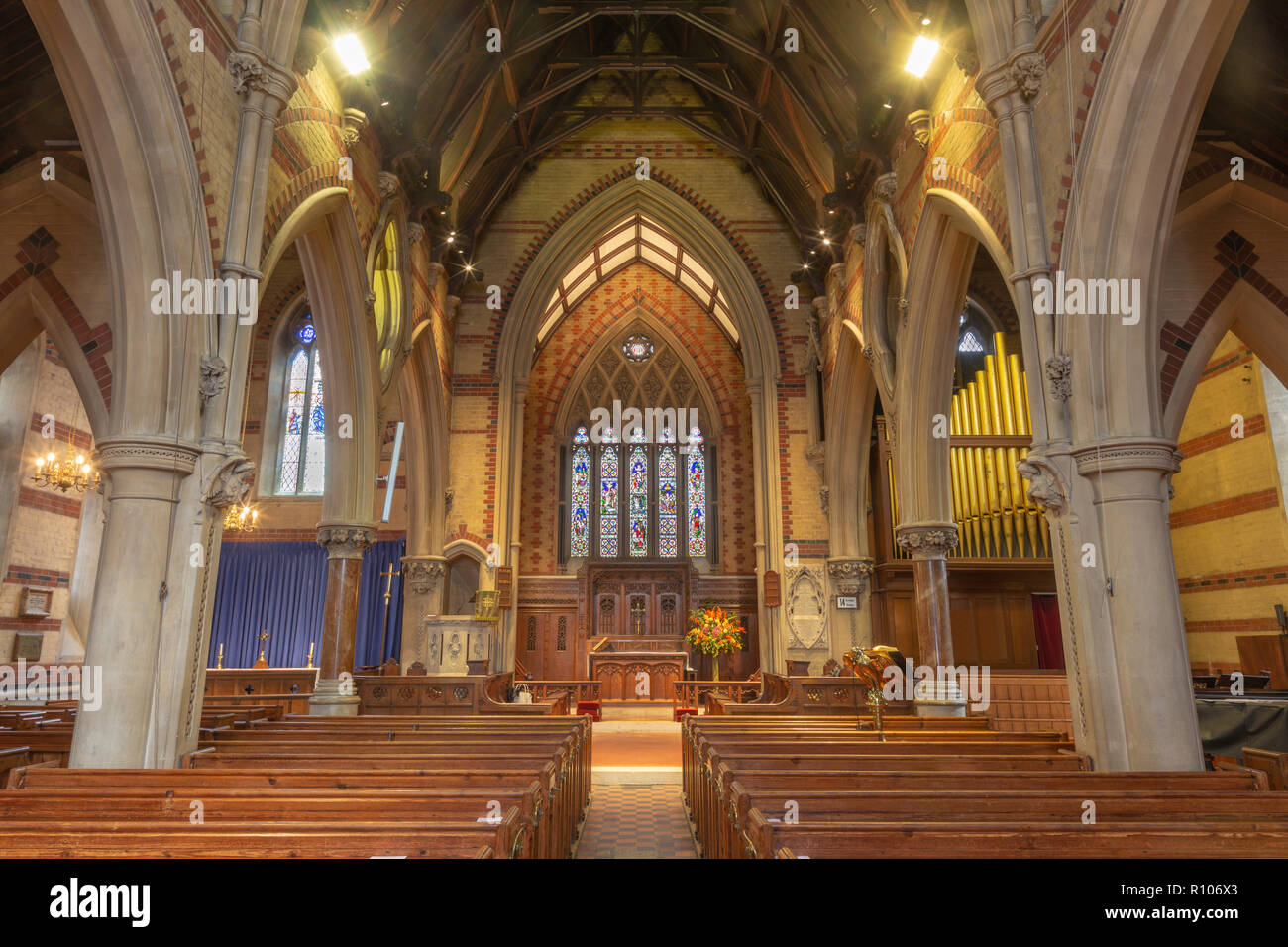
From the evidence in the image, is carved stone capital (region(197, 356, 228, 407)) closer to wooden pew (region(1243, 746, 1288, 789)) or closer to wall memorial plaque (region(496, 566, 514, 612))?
wooden pew (region(1243, 746, 1288, 789))

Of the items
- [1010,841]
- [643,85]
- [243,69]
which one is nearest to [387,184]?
[243,69]

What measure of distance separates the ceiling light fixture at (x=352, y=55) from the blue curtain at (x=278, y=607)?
33.1 feet

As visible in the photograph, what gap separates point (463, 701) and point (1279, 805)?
8008mm

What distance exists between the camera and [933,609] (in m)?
9.50

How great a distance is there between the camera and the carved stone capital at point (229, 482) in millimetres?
5863

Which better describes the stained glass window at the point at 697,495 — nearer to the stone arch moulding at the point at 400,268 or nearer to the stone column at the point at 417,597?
the stone column at the point at 417,597

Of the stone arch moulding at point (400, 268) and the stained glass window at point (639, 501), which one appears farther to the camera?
the stained glass window at point (639, 501)

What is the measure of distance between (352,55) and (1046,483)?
849 cm

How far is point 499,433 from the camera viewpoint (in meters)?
15.4

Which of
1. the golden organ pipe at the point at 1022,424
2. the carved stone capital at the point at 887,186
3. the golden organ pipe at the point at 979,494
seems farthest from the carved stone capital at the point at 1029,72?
the golden organ pipe at the point at 979,494

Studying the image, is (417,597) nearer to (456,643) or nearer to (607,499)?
(456,643)

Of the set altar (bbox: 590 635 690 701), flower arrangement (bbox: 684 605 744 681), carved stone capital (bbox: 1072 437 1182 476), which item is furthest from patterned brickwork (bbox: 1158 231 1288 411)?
flower arrangement (bbox: 684 605 744 681)
